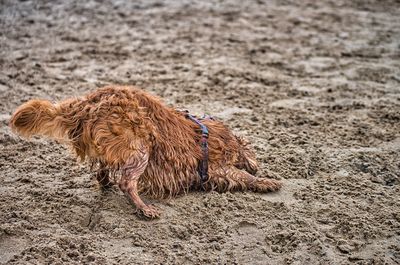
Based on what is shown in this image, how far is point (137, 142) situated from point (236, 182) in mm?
769

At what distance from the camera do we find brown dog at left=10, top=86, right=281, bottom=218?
10.2 feet

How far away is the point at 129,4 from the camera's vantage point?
8.86 metres

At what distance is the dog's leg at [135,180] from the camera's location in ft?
10.2

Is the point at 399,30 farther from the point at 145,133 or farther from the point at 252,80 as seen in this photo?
the point at 145,133

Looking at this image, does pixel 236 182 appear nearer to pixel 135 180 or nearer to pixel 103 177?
pixel 135 180

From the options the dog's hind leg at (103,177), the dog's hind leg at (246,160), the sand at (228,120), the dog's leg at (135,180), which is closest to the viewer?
the sand at (228,120)

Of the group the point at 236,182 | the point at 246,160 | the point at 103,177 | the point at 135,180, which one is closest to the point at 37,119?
the point at 103,177

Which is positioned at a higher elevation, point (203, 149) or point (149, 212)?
point (203, 149)

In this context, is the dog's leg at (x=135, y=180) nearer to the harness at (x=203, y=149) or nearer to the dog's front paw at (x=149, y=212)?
the dog's front paw at (x=149, y=212)

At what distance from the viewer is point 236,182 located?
11.4 ft

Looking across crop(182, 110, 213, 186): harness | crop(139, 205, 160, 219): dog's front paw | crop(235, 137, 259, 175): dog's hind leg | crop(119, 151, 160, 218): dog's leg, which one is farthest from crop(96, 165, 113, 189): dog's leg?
crop(235, 137, 259, 175): dog's hind leg

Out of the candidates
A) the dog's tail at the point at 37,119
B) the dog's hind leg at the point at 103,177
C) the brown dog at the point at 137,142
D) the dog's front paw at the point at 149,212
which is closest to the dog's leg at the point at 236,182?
the brown dog at the point at 137,142

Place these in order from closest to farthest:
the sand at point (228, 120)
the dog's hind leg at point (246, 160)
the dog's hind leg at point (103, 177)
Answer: the sand at point (228, 120) < the dog's hind leg at point (103, 177) < the dog's hind leg at point (246, 160)

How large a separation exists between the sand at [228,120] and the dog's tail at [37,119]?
1.53ft
